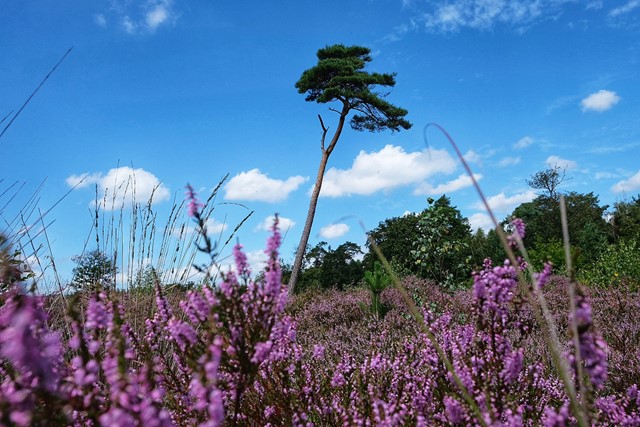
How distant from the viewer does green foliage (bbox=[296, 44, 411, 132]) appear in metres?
19.8

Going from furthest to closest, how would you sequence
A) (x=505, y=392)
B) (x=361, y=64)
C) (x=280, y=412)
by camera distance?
1. (x=361, y=64)
2. (x=280, y=412)
3. (x=505, y=392)

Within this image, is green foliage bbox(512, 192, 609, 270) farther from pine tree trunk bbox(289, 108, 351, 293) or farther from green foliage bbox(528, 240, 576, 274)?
pine tree trunk bbox(289, 108, 351, 293)

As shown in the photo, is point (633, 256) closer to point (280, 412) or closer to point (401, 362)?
point (401, 362)

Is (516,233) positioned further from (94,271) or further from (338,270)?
(338,270)

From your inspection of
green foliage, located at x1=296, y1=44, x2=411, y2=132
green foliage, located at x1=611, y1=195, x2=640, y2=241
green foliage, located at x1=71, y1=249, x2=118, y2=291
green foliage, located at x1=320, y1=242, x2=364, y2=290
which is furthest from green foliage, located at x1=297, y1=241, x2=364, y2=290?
green foliage, located at x1=71, y1=249, x2=118, y2=291

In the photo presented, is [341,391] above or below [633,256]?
below

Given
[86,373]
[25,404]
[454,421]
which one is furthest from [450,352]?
[25,404]

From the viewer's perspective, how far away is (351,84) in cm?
2020

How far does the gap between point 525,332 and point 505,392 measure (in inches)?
10.8

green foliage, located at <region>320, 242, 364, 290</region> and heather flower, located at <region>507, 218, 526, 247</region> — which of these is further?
green foliage, located at <region>320, 242, 364, 290</region>

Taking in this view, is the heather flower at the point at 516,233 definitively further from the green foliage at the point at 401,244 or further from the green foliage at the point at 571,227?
the green foliage at the point at 571,227

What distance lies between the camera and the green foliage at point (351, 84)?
19.8 meters

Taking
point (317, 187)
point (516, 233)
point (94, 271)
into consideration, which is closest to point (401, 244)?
point (317, 187)

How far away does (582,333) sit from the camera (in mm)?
1469
